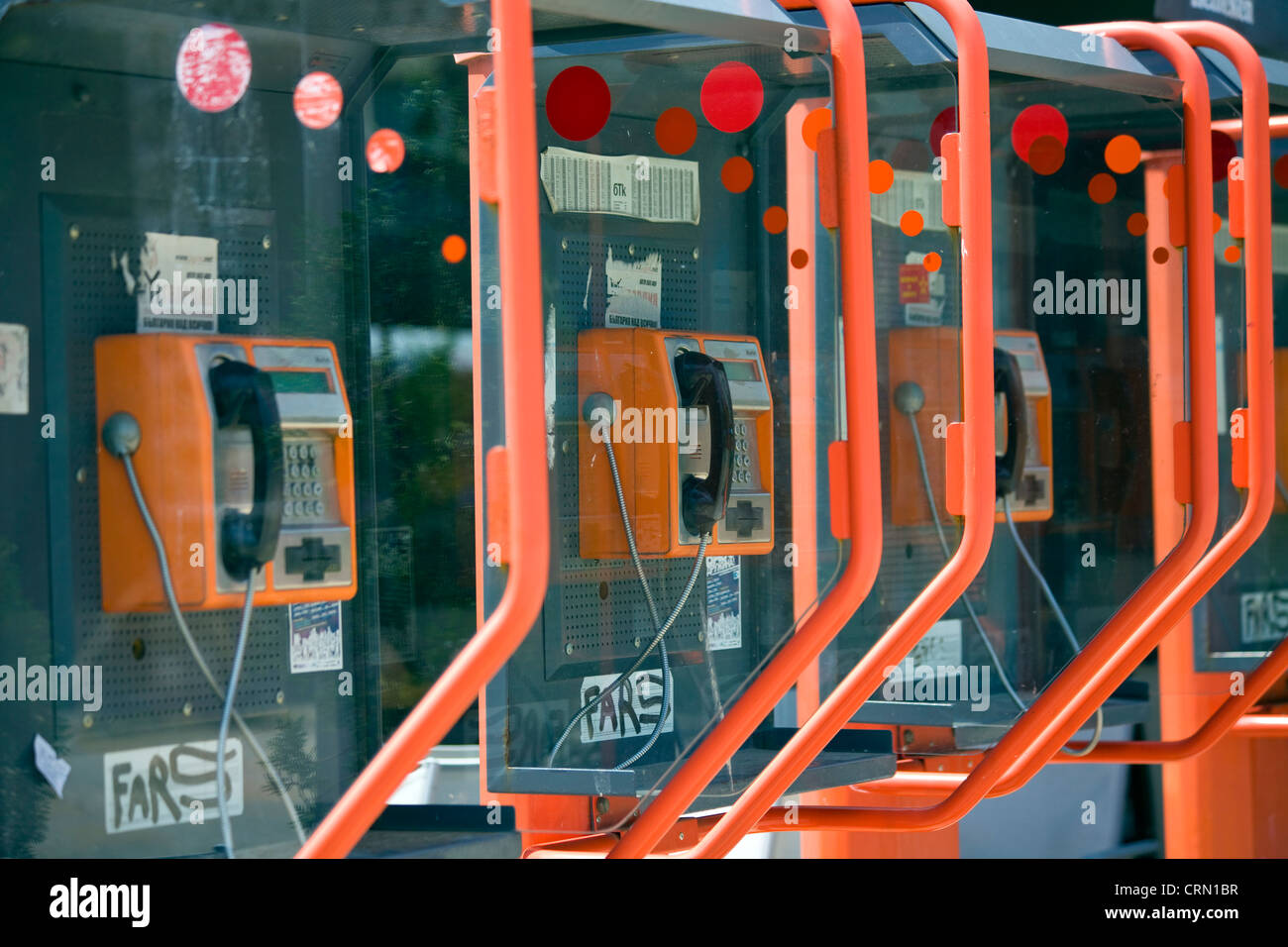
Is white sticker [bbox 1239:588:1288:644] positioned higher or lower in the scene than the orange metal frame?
lower

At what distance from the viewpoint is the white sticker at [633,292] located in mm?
3027

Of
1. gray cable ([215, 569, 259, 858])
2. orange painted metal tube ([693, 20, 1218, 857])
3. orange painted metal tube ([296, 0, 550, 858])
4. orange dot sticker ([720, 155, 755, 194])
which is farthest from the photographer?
orange painted metal tube ([693, 20, 1218, 857])

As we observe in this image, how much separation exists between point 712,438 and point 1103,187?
1.44 m

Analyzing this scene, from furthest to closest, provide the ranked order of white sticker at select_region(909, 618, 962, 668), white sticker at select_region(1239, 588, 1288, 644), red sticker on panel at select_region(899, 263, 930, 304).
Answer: white sticker at select_region(1239, 588, 1288, 644) → white sticker at select_region(909, 618, 962, 668) → red sticker on panel at select_region(899, 263, 930, 304)

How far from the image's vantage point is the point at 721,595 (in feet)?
10.3

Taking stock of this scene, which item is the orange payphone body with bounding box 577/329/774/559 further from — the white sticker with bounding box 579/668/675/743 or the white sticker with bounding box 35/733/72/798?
the white sticker with bounding box 35/733/72/798

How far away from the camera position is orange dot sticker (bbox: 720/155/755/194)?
3.18 meters

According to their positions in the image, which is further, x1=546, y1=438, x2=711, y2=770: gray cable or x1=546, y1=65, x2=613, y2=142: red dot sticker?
x1=546, y1=438, x2=711, y2=770: gray cable

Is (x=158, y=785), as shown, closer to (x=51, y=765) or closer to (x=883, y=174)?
(x=51, y=765)

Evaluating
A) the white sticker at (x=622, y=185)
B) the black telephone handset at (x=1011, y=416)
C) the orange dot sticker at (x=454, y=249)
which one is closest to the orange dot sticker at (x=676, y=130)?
the white sticker at (x=622, y=185)

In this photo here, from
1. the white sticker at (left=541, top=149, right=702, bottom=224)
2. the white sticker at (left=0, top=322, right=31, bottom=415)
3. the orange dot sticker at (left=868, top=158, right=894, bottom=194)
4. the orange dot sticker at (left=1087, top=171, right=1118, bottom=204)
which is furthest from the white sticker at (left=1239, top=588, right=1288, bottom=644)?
the white sticker at (left=0, top=322, right=31, bottom=415)

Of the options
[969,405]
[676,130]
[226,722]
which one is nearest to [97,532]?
[226,722]

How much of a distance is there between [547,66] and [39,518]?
3.41ft
